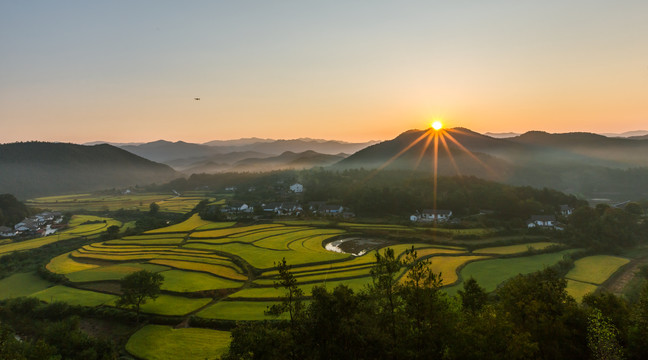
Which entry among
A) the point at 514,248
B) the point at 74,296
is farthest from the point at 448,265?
the point at 74,296

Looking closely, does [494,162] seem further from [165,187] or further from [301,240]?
[165,187]

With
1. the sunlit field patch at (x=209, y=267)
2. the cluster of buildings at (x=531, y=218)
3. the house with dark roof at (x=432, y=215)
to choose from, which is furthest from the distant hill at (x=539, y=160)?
the sunlit field patch at (x=209, y=267)

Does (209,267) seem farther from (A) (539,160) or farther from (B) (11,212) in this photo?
(A) (539,160)

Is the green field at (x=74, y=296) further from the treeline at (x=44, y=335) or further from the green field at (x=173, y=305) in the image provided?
the green field at (x=173, y=305)

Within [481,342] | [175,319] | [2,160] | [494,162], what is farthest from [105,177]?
[481,342]

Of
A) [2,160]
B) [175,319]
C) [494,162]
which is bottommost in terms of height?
[175,319]

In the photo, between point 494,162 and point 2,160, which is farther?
point 2,160

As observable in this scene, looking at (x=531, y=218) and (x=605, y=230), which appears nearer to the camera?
(x=605, y=230)
